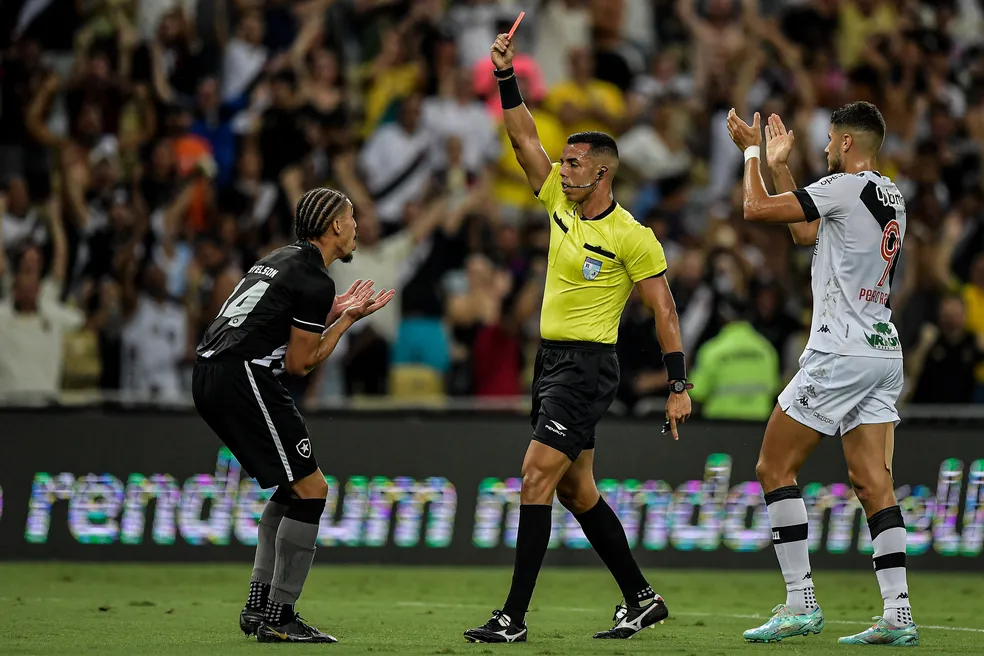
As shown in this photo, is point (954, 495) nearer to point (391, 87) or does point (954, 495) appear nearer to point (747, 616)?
point (747, 616)

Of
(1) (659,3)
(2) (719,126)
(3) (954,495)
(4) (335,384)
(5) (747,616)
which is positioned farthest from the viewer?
(1) (659,3)

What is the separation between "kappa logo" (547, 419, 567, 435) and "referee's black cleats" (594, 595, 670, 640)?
1210 mm

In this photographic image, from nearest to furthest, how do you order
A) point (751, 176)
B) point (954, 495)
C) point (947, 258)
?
point (751, 176), point (954, 495), point (947, 258)

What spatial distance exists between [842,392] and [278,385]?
312cm

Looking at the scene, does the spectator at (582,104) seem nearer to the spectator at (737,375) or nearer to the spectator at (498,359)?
the spectator at (498,359)

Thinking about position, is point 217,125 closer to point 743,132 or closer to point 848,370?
point 743,132

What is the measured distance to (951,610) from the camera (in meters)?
10.9

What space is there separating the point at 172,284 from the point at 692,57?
7.41m

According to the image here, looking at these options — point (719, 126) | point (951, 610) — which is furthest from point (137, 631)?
point (719, 126)

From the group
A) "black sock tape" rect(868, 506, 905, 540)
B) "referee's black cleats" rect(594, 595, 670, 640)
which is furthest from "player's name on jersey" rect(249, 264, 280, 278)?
"black sock tape" rect(868, 506, 905, 540)

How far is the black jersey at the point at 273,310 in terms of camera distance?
26.7 ft

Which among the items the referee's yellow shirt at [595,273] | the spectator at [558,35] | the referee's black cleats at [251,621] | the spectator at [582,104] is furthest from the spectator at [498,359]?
the referee's black cleats at [251,621]

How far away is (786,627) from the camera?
8.50 m

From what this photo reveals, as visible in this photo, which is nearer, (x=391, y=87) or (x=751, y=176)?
(x=751, y=176)
